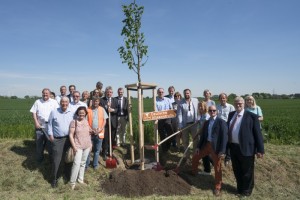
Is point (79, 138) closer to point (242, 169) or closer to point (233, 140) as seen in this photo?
point (233, 140)

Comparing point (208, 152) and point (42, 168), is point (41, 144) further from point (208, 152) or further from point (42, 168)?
point (208, 152)

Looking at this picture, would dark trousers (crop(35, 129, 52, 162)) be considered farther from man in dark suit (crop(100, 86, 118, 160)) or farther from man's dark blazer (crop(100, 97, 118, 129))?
man's dark blazer (crop(100, 97, 118, 129))

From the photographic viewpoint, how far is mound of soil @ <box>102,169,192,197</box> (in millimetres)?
6613

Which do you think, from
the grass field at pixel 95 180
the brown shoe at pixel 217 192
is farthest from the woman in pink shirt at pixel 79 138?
the brown shoe at pixel 217 192

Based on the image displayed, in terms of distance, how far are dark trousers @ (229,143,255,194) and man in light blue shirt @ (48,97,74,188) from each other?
431cm

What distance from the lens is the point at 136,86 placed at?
25.2ft

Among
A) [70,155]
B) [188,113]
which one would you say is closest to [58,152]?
[70,155]

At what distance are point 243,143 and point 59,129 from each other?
4649 millimetres

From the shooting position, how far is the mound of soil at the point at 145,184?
6.61 m

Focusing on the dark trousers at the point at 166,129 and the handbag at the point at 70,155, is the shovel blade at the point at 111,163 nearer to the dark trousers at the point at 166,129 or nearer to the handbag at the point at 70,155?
the handbag at the point at 70,155

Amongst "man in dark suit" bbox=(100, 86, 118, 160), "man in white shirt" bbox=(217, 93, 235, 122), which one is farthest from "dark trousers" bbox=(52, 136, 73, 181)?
"man in white shirt" bbox=(217, 93, 235, 122)

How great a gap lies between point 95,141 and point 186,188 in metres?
2.82

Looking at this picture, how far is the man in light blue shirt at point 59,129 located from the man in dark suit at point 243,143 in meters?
4.20

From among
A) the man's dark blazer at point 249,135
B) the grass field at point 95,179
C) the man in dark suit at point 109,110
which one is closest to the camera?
the man's dark blazer at point 249,135
